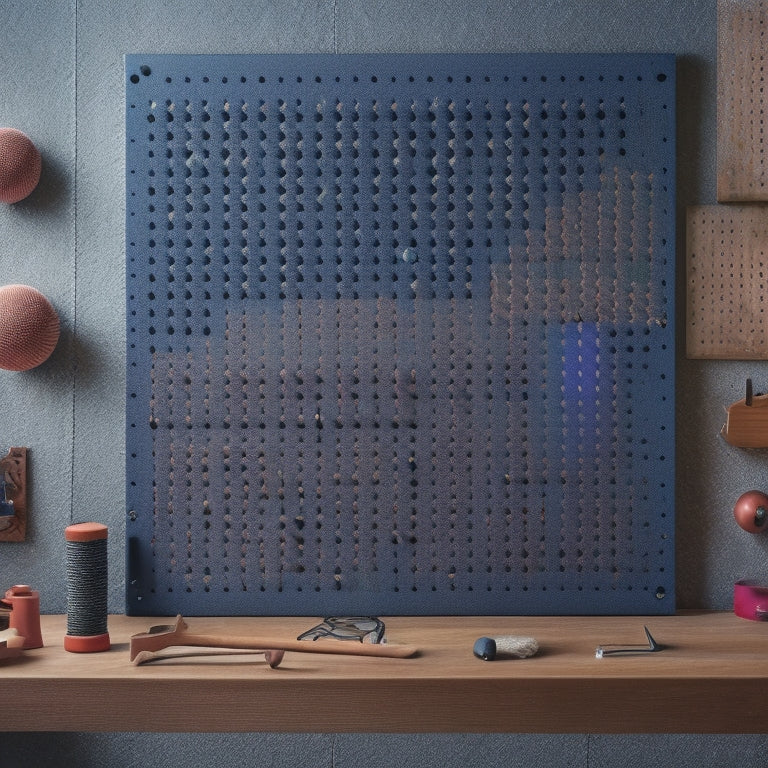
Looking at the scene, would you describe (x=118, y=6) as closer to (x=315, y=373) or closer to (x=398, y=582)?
(x=315, y=373)

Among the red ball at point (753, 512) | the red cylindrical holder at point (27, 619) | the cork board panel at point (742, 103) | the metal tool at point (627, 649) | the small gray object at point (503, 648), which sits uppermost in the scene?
the cork board panel at point (742, 103)

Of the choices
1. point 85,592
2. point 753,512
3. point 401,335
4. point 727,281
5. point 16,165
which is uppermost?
point 16,165

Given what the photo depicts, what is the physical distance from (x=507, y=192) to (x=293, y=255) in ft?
1.53

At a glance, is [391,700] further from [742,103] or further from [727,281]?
[742,103]

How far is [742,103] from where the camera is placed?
1553 millimetres

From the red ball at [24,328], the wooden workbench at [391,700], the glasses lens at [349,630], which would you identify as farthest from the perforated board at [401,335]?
the wooden workbench at [391,700]

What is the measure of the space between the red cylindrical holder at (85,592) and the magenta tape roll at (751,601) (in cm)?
125

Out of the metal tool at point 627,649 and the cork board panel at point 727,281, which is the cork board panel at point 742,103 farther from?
the metal tool at point 627,649

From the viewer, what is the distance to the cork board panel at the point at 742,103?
155cm

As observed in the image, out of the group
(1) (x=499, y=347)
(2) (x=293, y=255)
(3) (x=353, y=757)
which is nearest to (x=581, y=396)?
(1) (x=499, y=347)

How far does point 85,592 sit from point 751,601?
1.30 metres

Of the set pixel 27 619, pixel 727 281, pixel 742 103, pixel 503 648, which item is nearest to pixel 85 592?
pixel 27 619

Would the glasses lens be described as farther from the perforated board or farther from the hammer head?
the hammer head

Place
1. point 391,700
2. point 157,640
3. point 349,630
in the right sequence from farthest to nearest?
point 349,630 → point 157,640 → point 391,700
